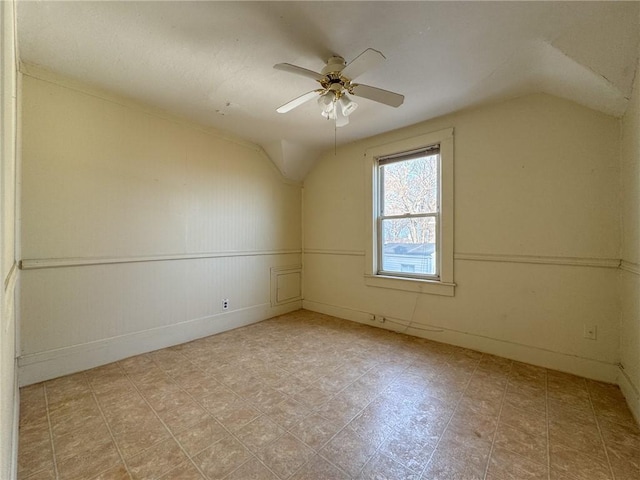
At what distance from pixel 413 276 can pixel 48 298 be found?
355cm

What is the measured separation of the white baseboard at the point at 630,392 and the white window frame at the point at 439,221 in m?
1.31

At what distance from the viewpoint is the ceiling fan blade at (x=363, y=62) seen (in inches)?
60.1

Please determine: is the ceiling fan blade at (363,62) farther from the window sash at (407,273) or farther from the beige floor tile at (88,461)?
the beige floor tile at (88,461)

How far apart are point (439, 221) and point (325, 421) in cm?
233

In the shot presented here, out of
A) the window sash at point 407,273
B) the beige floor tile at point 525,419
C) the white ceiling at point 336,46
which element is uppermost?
the white ceiling at point 336,46

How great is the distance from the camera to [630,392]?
187 cm

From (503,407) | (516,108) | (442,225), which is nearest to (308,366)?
A: (503,407)

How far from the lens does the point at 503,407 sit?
6.10 ft

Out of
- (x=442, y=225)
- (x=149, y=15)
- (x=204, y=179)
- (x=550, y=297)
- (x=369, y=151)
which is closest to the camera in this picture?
(x=149, y=15)

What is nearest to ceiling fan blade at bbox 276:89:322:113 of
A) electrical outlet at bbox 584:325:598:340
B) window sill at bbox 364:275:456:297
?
window sill at bbox 364:275:456:297

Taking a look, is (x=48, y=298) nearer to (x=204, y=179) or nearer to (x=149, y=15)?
(x=204, y=179)

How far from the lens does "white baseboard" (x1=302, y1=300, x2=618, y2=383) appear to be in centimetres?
221

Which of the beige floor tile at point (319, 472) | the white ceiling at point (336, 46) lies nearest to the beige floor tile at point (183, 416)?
the beige floor tile at point (319, 472)

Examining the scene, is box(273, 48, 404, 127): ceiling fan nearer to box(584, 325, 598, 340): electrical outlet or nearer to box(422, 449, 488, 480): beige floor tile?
box(422, 449, 488, 480): beige floor tile
